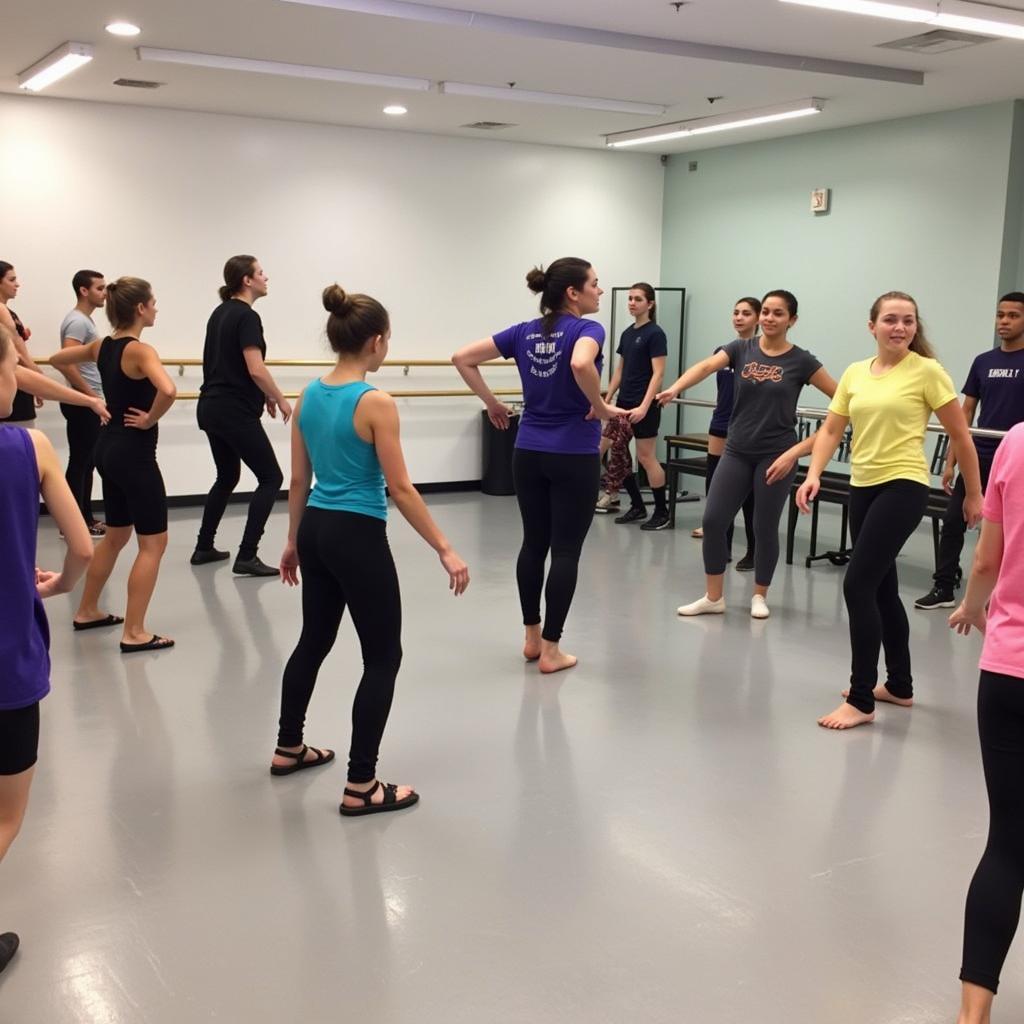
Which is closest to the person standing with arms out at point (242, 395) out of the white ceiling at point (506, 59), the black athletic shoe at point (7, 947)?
the white ceiling at point (506, 59)

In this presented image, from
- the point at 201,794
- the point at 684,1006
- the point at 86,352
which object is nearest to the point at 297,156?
the point at 86,352

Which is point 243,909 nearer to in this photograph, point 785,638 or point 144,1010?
point 144,1010

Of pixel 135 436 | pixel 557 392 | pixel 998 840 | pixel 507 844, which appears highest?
pixel 557 392

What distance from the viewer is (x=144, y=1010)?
89.9 inches

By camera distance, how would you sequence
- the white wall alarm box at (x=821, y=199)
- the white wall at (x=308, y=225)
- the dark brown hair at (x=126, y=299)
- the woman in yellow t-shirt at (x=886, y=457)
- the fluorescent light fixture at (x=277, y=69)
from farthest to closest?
the white wall alarm box at (x=821, y=199), the white wall at (x=308, y=225), the fluorescent light fixture at (x=277, y=69), the dark brown hair at (x=126, y=299), the woman in yellow t-shirt at (x=886, y=457)

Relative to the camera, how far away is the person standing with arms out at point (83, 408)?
683 centimetres

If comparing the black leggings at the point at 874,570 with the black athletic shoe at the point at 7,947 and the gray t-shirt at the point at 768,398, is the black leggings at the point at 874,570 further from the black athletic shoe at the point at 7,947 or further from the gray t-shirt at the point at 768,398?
the black athletic shoe at the point at 7,947

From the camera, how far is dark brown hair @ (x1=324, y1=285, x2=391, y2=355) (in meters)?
2.97

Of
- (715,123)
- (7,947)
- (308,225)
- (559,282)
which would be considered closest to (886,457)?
(559,282)

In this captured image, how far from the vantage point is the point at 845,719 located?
3.92m

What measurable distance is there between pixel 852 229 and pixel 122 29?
17.1 feet

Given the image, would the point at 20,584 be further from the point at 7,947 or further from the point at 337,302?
the point at 337,302

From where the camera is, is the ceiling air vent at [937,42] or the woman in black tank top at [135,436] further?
the ceiling air vent at [937,42]

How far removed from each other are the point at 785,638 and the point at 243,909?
303cm
